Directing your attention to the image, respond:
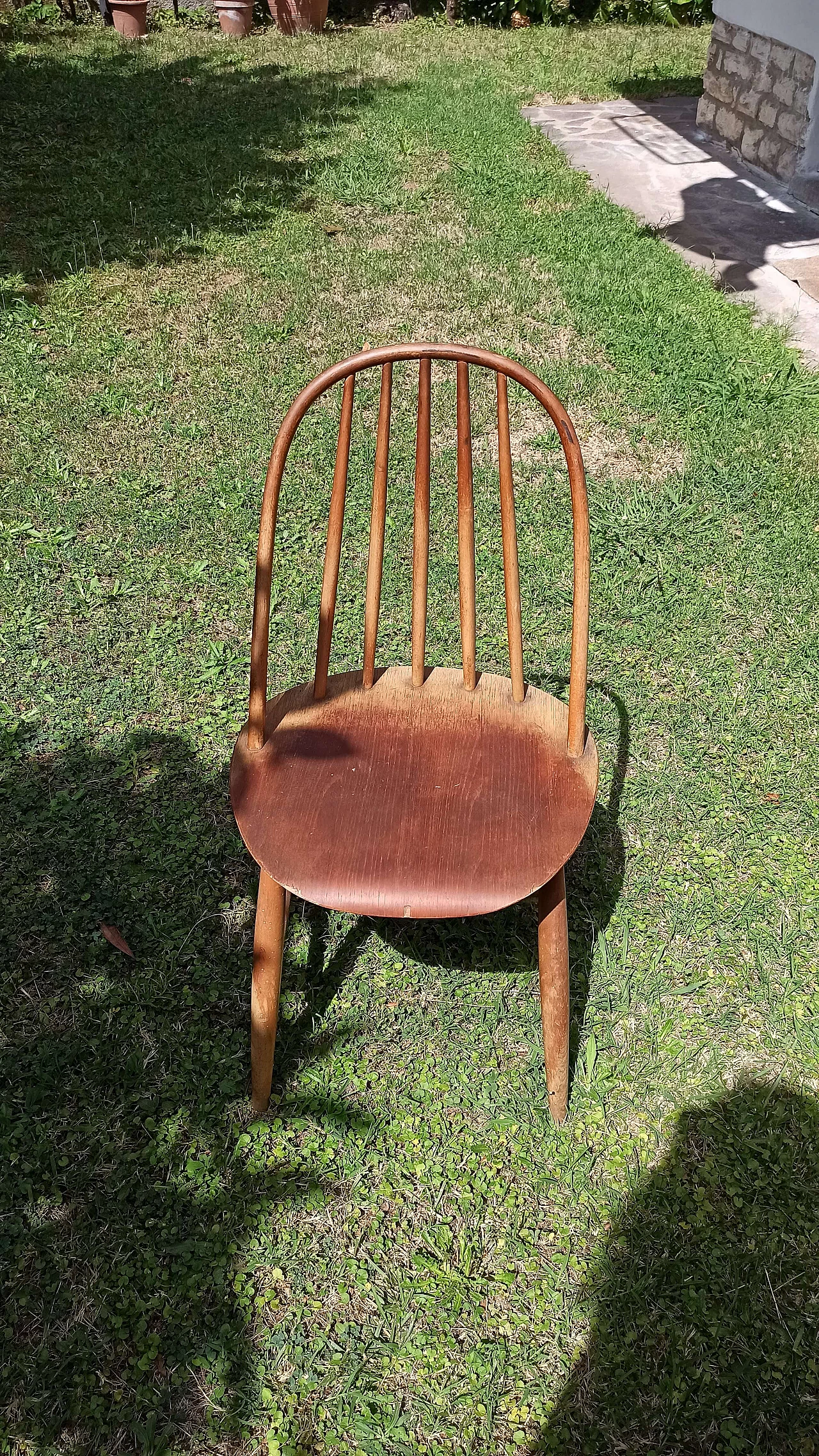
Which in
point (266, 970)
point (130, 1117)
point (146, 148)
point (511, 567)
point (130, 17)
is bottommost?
point (130, 1117)

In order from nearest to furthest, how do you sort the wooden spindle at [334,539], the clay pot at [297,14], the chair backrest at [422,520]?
the chair backrest at [422,520] < the wooden spindle at [334,539] < the clay pot at [297,14]

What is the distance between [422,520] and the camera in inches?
75.7

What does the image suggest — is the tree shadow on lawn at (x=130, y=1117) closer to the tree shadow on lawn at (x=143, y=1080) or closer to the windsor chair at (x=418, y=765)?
the tree shadow on lawn at (x=143, y=1080)

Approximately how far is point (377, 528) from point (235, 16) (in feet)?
31.7

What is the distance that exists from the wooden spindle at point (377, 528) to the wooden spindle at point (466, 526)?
0.13m

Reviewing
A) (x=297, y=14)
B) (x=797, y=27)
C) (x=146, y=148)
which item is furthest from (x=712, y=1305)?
(x=297, y=14)

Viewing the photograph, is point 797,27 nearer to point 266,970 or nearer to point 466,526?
point 466,526

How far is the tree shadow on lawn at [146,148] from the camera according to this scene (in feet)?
18.6

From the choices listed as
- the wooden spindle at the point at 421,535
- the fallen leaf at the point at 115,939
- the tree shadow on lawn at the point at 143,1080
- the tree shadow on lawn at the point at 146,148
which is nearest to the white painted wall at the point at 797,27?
the tree shadow on lawn at the point at 146,148

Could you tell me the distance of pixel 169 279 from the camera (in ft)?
17.2

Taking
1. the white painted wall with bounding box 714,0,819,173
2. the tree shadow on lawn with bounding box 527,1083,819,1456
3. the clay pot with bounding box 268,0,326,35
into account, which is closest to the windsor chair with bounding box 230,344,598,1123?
the tree shadow on lawn with bounding box 527,1083,819,1456

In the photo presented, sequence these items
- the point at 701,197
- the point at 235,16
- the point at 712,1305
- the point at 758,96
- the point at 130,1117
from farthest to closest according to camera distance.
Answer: the point at 235,16
the point at 758,96
the point at 701,197
the point at 130,1117
the point at 712,1305

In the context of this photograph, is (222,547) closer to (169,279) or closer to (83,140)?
(169,279)

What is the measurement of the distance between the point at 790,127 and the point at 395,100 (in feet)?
10.2
